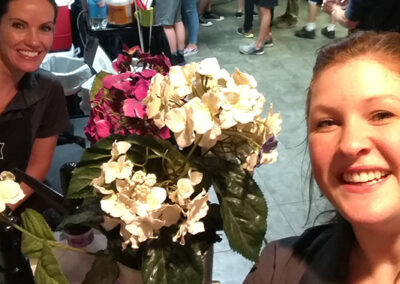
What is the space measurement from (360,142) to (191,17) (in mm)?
3960

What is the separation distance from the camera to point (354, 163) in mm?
797

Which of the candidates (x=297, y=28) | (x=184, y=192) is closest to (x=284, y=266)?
(x=184, y=192)

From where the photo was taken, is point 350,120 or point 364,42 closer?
point 350,120

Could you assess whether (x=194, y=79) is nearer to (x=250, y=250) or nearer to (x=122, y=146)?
(x=122, y=146)

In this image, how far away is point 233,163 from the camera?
0.79 metres

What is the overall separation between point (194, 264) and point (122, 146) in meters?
0.21

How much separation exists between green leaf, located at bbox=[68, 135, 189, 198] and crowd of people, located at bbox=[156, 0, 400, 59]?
196cm

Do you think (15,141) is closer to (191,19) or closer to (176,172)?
(176,172)

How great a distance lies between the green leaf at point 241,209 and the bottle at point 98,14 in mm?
2216

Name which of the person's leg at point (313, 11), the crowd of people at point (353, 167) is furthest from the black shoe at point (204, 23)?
the crowd of people at point (353, 167)

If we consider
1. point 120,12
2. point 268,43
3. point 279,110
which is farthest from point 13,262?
point 268,43

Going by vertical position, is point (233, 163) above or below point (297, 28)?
above

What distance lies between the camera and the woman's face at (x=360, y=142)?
787 millimetres

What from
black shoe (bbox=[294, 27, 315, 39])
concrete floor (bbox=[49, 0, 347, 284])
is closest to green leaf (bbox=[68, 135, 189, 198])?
concrete floor (bbox=[49, 0, 347, 284])
